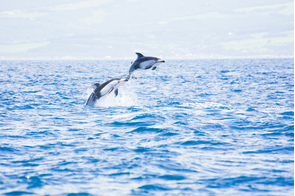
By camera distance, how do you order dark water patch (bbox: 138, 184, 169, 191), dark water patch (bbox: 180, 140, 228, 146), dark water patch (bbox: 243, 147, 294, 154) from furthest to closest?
dark water patch (bbox: 180, 140, 228, 146)
dark water patch (bbox: 243, 147, 294, 154)
dark water patch (bbox: 138, 184, 169, 191)

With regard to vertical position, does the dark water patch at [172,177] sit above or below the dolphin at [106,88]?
below

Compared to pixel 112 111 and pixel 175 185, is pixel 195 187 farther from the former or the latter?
pixel 112 111

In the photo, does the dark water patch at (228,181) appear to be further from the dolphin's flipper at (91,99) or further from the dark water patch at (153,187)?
the dolphin's flipper at (91,99)

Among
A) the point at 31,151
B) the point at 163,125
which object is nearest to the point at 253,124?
the point at 163,125

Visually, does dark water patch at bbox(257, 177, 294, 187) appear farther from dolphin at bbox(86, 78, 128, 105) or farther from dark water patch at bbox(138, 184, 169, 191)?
dolphin at bbox(86, 78, 128, 105)

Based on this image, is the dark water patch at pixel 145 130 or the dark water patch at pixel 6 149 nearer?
the dark water patch at pixel 6 149

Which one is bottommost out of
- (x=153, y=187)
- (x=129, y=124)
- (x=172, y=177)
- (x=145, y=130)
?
(x=153, y=187)

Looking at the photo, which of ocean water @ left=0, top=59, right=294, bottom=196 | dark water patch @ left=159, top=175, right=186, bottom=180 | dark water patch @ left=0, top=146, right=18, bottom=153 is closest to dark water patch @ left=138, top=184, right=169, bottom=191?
ocean water @ left=0, top=59, right=294, bottom=196

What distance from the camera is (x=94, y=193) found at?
7.65 meters

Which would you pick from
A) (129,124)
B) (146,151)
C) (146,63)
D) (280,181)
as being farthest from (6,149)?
(280,181)

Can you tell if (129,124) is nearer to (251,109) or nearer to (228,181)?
(228,181)

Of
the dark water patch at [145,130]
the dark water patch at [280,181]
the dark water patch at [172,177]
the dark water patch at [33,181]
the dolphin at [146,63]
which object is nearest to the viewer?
the dark water patch at [33,181]

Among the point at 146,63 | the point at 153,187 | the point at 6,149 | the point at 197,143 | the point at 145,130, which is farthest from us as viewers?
the point at 146,63

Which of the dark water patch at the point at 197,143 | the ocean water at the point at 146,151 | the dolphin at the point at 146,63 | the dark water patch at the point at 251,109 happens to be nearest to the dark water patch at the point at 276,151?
the ocean water at the point at 146,151
